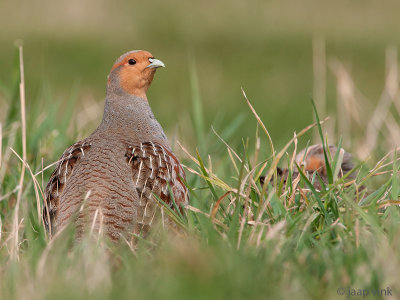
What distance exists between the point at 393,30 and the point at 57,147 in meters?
10.4

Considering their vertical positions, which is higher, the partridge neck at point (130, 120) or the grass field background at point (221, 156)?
the partridge neck at point (130, 120)

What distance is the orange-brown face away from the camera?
4293mm

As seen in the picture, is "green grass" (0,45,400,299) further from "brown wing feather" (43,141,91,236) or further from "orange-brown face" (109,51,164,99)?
"orange-brown face" (109,51,164,99)

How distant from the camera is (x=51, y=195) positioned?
135 inches

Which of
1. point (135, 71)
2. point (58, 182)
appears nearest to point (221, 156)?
point (135, 71)

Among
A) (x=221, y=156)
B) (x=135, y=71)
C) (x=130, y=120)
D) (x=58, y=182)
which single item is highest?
(x=135, y=71)

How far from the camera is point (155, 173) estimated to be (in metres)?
3.51

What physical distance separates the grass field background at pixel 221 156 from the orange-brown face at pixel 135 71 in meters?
0.55

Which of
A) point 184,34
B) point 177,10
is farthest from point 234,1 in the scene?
point 184,34

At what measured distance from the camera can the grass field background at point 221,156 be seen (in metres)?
2.34

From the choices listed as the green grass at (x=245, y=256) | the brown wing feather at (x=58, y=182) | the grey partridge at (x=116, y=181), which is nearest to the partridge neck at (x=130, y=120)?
the grey partridge at (x=116, y=181)

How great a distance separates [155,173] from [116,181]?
0.25 metres

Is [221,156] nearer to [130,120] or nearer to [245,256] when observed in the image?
[130,120]

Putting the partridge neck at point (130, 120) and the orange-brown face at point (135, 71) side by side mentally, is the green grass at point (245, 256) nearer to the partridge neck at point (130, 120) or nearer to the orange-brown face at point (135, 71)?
the partridge neck at point (130, 120)
